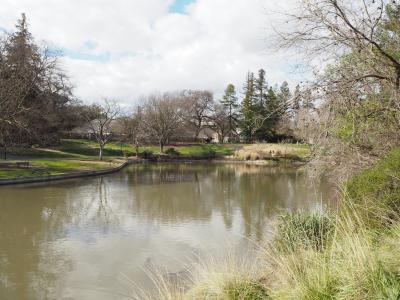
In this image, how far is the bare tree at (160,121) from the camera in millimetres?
58375

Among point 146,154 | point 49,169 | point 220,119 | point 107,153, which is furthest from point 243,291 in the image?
point 220,119

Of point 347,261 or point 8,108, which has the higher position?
point 8,108

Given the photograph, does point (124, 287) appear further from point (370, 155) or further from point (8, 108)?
point (8, 108)

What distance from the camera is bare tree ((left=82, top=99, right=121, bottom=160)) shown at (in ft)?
152

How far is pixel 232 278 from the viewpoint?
5.55 m

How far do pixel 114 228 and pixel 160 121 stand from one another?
1728 inches

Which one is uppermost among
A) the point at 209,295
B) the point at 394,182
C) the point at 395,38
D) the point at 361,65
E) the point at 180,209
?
the point at 395,38

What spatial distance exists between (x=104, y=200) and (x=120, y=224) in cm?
616

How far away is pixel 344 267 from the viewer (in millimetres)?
4309

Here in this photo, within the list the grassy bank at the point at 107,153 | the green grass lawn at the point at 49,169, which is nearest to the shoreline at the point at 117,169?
the green grass lawn at the point at 49,169

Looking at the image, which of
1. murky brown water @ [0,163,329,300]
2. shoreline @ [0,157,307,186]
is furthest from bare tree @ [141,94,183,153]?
murky brown water @ [0,163,329,300]

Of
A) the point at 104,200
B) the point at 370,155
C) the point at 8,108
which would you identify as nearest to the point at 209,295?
the point at 370,155

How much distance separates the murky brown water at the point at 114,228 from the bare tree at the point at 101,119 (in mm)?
16802

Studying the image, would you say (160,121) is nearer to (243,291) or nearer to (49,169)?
(49,169)
